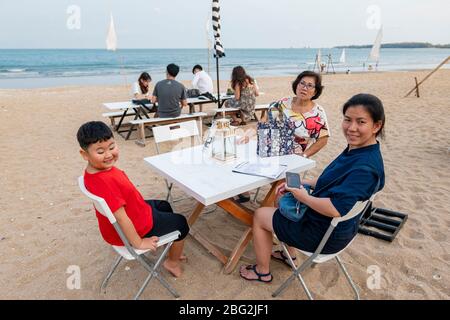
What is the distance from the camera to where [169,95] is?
549 cm

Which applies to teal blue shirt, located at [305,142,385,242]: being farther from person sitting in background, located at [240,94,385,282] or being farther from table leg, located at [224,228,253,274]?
table leg, located at [224,228,253,274]

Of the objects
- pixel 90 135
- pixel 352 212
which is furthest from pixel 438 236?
pixel 90 135

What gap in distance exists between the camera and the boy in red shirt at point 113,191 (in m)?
1.61

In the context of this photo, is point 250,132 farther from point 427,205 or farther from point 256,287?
point 427,205

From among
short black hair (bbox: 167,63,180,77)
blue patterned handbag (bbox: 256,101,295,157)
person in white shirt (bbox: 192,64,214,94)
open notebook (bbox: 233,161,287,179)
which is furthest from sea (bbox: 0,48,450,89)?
open notebook (bbox: 233,161,287,179)

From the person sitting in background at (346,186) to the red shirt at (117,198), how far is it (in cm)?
83

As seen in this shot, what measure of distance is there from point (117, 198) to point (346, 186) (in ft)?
3.99

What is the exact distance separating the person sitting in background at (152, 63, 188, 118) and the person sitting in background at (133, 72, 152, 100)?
67 cm

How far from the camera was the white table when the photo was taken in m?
1.88

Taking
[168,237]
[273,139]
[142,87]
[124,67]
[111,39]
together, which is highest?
[124,67]

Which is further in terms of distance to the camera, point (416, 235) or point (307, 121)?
point (307, 121)

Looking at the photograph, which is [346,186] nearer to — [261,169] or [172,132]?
[261,169]

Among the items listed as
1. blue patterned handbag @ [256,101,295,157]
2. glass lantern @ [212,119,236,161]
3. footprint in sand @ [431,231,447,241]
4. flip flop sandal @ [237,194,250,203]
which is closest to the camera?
glass lantern @ [212,119,236,161]

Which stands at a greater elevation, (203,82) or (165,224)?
(203,82)
